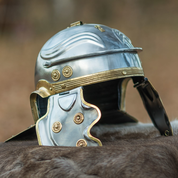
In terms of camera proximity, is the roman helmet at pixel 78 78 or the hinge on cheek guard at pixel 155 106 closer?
the roman helmet at pixel 78 78

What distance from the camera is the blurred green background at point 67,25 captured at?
6.68 ft

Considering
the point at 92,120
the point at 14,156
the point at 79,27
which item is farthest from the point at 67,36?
the point at 14,156

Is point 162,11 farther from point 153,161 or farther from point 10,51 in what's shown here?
point 153,161

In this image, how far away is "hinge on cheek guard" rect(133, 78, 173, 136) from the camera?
3.47 feet

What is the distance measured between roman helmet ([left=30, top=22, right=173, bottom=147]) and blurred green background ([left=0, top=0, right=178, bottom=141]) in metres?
1.00

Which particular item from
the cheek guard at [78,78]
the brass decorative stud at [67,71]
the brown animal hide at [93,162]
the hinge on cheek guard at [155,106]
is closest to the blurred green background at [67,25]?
the hinge on cheek guard at [155,106]

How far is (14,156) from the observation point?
67cm

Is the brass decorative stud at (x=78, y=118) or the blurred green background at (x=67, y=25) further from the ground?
the blurred green background at (x=67, y=25)

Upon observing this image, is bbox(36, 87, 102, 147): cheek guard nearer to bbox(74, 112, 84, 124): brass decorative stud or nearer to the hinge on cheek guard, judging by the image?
bbox(74, 112, 84, 124): brass decorative stud

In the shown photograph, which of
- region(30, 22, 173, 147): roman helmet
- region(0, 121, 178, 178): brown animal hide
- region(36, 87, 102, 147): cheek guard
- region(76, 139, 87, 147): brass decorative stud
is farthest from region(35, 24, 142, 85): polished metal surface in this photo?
region(0, 121, 178, 178): brown animal hide

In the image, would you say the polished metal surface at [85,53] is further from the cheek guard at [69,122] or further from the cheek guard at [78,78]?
the cheek guard at [69,122]

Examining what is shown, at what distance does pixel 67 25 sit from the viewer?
2195 millimetres

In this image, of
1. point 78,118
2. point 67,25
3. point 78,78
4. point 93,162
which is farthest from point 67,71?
point 67,25

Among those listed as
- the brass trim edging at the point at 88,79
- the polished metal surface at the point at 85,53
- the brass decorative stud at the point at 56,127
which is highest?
the polished metal surface at the point at 85,53
